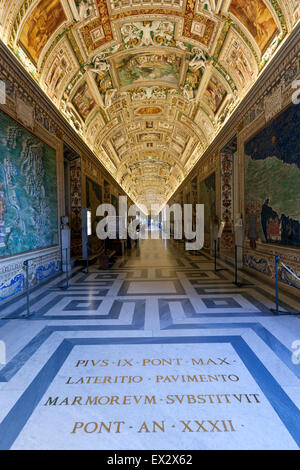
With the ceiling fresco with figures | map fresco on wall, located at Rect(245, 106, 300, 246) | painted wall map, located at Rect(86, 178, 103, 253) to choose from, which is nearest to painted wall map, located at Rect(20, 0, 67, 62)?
the ceiling fresco with figures

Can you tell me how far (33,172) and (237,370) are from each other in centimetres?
753

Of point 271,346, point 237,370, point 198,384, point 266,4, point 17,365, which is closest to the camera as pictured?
point 198,384

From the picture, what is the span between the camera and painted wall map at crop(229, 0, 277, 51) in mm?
7203

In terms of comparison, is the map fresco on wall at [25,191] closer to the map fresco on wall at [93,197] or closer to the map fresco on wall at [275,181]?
the map fresco on wall at [93,197]

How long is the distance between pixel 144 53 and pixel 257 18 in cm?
497

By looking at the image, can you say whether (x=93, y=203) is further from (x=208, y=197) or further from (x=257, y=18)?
(x=257, y=18)

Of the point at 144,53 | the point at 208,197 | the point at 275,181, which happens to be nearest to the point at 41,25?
the point at 144,53

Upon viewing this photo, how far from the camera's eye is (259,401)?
8.42 ft

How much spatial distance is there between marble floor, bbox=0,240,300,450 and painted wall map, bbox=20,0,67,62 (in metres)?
7.37

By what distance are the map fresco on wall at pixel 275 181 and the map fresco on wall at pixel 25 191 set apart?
714 cm

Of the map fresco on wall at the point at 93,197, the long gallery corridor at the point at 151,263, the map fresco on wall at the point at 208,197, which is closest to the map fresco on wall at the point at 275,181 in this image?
the long gallery corridor at the point at 151,263

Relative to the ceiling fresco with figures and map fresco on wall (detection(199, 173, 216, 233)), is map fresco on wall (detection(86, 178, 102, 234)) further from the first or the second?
map fresco on wall (detection(199, 173, 216, 233))
